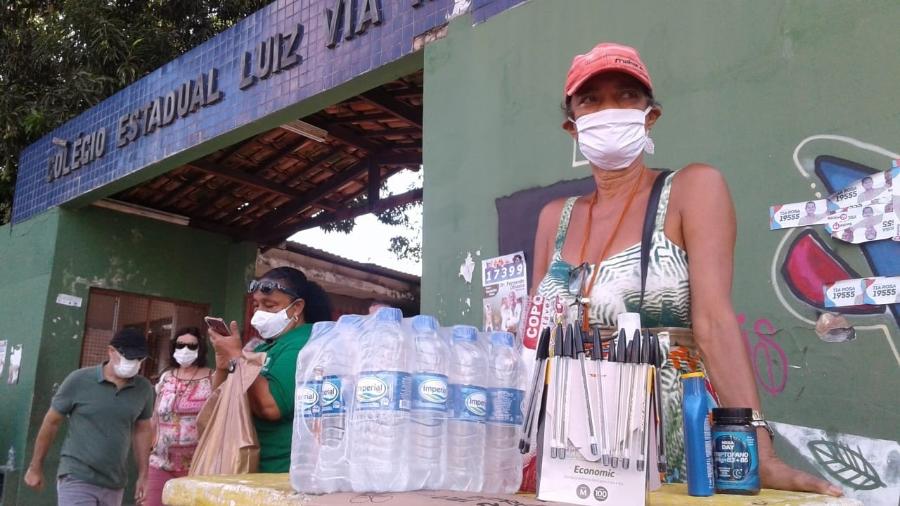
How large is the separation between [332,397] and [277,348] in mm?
1387

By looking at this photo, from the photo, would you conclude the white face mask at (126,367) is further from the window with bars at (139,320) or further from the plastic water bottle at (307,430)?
the plastic water bottle at (307,430)

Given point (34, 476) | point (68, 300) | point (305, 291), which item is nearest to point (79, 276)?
point (68, 300)

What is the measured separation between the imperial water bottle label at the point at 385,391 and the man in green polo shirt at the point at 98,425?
379cm

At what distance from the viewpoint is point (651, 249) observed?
1759mm

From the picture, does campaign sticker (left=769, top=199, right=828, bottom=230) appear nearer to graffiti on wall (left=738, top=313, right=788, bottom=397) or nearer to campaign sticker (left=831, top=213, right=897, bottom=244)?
campaign sticker (left=831, top=213, right=897, bottom=244)

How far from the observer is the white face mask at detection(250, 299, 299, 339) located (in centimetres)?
304

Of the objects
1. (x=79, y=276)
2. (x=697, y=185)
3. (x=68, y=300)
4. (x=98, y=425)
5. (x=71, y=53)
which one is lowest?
(x=98, y=425)

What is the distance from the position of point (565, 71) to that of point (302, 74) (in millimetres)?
2240

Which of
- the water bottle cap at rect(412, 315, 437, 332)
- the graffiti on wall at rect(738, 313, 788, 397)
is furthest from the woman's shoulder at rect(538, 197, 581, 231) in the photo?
the graffiti on wall at rect(738, 313, 788, 397)

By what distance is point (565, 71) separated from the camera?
3900 millimetres

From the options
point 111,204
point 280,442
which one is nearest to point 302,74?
point 280,442

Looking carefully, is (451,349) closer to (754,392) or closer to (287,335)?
(754,392)

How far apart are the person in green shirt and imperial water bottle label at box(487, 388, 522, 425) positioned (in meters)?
1.27

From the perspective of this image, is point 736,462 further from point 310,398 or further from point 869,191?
point 869,191
